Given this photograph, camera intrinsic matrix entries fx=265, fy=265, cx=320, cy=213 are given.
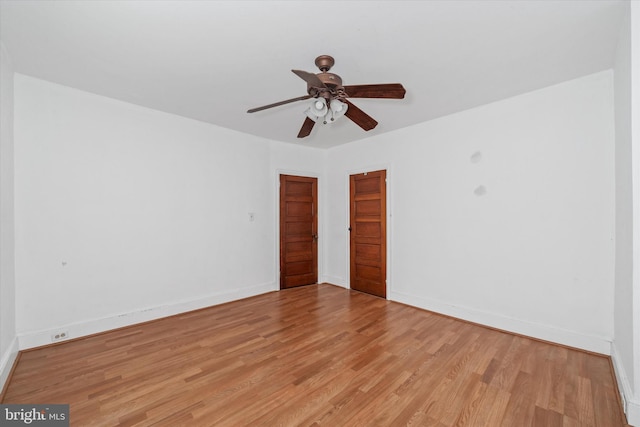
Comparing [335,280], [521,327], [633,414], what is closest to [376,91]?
[633,414]

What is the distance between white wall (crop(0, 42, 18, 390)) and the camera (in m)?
2.23

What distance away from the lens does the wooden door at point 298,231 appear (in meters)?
4.98

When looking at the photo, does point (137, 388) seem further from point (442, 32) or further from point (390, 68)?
point (442, 32)

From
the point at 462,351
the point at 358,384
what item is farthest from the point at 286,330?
the point at 462,351

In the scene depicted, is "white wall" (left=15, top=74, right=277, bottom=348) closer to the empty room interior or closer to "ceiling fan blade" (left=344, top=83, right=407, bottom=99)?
the empty room interior

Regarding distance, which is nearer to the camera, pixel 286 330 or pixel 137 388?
pixel 137 388

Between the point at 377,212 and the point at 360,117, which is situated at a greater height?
the point at 360,117

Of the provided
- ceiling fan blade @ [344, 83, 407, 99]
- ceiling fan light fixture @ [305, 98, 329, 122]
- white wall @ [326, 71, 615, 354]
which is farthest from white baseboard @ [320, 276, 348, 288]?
ceiling fan blade @ [344, 83, 407, 99]

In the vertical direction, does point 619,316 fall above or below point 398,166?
below

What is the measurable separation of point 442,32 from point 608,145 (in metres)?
2.06

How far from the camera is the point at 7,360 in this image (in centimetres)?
221

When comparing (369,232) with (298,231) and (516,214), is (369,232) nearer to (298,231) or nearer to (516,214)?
(298,231)

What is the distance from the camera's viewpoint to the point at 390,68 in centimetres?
248

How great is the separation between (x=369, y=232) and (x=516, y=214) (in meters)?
2.17
